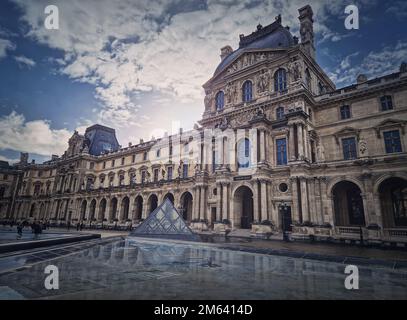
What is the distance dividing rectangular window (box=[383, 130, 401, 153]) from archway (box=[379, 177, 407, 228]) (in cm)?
301

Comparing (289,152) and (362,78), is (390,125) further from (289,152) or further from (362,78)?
(362,78)

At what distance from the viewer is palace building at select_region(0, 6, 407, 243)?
20.4 m

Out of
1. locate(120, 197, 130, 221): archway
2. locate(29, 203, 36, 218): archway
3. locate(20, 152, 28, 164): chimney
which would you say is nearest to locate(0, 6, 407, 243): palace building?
locate(120, 197, 130, 221): archway

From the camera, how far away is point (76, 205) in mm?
49188

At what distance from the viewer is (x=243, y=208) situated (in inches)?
1111

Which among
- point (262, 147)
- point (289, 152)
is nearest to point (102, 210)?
point (262, 147)

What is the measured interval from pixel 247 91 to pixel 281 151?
984 cm

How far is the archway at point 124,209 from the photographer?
41963mm

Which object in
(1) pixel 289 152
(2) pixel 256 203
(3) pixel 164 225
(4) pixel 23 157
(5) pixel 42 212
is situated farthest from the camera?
(4) pixel 23 157

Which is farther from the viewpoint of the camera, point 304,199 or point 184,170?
point 184,170

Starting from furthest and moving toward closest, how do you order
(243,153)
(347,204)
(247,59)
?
(247,59), (243,153), (347,204)

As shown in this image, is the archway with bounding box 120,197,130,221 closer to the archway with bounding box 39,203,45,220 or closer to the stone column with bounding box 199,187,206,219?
the stone column with bounding box 199,187,206,219
